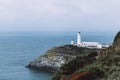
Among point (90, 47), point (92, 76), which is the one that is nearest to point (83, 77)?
point (92, 76)

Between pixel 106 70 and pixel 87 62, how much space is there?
11.9 feet

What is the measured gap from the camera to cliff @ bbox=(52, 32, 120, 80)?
1359cm

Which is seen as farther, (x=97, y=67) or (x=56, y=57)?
(x=56, y=57)

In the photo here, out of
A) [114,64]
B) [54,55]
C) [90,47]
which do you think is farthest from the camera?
[90,47]

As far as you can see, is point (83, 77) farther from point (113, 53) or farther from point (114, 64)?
point (113, 53)

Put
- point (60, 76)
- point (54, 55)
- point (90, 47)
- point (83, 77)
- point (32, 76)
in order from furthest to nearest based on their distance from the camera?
point (90, 47) → point (54, 55) → point (32, 76) → point (60, 76) → point (83, 77)

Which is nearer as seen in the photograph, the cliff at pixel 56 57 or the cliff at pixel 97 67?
the cliff at pixel 97 67

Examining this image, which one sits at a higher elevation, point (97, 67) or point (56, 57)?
point (97, 67)

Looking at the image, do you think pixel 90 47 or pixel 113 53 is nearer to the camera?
pixel 113 53

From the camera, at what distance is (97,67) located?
14.5 meters

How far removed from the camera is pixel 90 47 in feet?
313

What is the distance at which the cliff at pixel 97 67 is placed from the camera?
1359 centimetres

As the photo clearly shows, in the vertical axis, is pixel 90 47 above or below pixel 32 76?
above

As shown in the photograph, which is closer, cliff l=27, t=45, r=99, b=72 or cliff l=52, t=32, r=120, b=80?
cliff l=52, t=32, r=120, b=80
